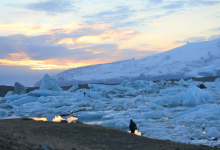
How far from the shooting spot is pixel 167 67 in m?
93.8

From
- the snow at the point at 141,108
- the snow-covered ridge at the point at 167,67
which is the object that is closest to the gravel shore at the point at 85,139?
the snow at the point at 141,108

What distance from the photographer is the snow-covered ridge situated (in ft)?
276

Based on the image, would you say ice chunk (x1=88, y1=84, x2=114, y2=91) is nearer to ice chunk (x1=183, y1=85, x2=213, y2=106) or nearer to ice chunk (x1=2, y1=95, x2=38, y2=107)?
ice chunk (x1=2, y1=95, x2=38, y2=107)

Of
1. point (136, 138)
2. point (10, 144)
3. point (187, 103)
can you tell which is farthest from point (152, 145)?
point (187, 103)

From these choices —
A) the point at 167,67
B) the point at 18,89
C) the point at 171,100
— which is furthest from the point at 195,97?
the point at 167,67

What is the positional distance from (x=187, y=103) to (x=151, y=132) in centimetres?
1144

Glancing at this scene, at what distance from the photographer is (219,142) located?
8.23 metres

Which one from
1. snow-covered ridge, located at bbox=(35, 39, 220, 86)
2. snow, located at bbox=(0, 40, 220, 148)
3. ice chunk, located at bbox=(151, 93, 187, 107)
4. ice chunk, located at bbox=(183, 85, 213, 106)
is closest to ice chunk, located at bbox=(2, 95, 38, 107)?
snow, located at bbox=(0, 40, 220, 148)

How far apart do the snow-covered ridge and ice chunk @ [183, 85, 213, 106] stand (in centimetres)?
6313

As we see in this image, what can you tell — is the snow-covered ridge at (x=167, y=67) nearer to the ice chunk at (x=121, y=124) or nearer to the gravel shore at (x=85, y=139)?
the ice chunk at (x=121, y=124)

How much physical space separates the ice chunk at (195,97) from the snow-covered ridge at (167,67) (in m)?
63.1

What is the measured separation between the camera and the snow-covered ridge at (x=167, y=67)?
84188 mm

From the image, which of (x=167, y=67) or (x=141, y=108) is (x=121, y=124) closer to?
(x=141, y=108)

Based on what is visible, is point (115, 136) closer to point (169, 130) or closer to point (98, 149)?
point (98, 149)
